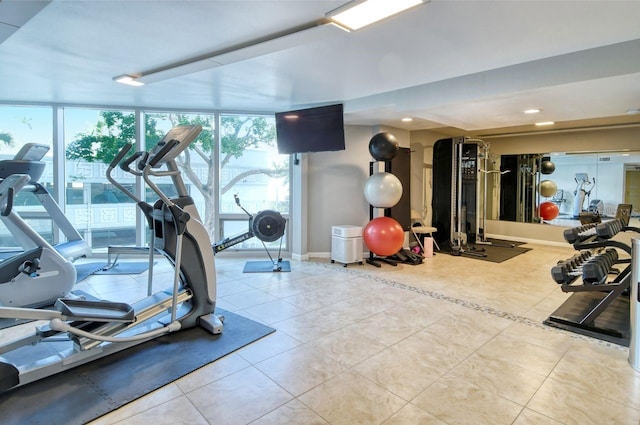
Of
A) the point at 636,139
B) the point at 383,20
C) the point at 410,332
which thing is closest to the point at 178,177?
the point at 383,20

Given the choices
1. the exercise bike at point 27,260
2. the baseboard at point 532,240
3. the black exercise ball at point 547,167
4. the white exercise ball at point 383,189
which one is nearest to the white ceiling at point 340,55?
the white exercise ball at point 383,189

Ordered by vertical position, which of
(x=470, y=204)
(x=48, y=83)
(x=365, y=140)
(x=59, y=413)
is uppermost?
(x=48, y=83)

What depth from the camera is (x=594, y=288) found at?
3.19m

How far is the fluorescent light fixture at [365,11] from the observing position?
2.27m

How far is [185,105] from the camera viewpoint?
18.8ft

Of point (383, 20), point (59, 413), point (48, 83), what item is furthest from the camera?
point (48, 83)

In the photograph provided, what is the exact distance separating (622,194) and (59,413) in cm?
896

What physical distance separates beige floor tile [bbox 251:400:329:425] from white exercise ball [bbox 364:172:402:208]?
12.4 feet

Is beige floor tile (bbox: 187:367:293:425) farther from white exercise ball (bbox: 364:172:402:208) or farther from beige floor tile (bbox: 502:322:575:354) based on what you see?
white exercise ball (bbox: 364:172:402:208)

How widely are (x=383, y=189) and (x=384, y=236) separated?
0.73 m

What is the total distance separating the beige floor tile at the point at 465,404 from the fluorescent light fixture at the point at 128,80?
438 cm

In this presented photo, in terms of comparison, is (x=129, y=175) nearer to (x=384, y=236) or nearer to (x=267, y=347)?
(x=384, y=236)

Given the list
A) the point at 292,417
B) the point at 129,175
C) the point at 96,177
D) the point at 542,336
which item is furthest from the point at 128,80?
the point at 542,336

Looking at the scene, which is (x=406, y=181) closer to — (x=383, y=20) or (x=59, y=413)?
(x=383, y=20)
